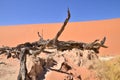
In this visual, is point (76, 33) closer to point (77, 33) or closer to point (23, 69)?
point (77, 33)

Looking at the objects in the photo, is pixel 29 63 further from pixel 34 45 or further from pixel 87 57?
pixel 87 57

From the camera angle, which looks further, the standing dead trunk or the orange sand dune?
the orange sand dune

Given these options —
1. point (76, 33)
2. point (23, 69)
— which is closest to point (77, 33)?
point (76, 33)

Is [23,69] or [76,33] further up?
[76,33]

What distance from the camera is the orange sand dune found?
2942cm

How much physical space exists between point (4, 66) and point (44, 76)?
2001mm

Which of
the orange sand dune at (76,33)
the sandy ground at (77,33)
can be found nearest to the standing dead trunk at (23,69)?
the sandy ground at (77,33)

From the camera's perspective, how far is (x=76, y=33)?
35000 millimetres

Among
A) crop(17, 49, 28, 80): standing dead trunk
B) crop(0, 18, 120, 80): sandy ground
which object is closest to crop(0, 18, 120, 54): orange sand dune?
crop(0, 18, 120, 80): sandy ground

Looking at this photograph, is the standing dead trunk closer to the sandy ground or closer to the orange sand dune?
the sandy ground

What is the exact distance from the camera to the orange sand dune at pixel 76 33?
29.4 m

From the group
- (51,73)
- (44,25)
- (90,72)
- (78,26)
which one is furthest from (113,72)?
(44,25)

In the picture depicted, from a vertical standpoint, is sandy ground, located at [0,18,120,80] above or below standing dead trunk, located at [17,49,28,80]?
above

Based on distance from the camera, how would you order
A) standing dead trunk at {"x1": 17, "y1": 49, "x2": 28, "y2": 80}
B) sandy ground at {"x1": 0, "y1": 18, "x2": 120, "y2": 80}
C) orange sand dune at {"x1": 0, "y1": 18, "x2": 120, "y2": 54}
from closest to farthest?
standing dead trunk at {"x1": 17, "y1": 49, "x2": 28, "y2": 80} → sandy ground at {"x1": 0, "y1": 18, "x2": 120, "y2": 80} → orange sand dune at {"x1": 0, "y1": 18, "x2": 120, "y2": 54}
